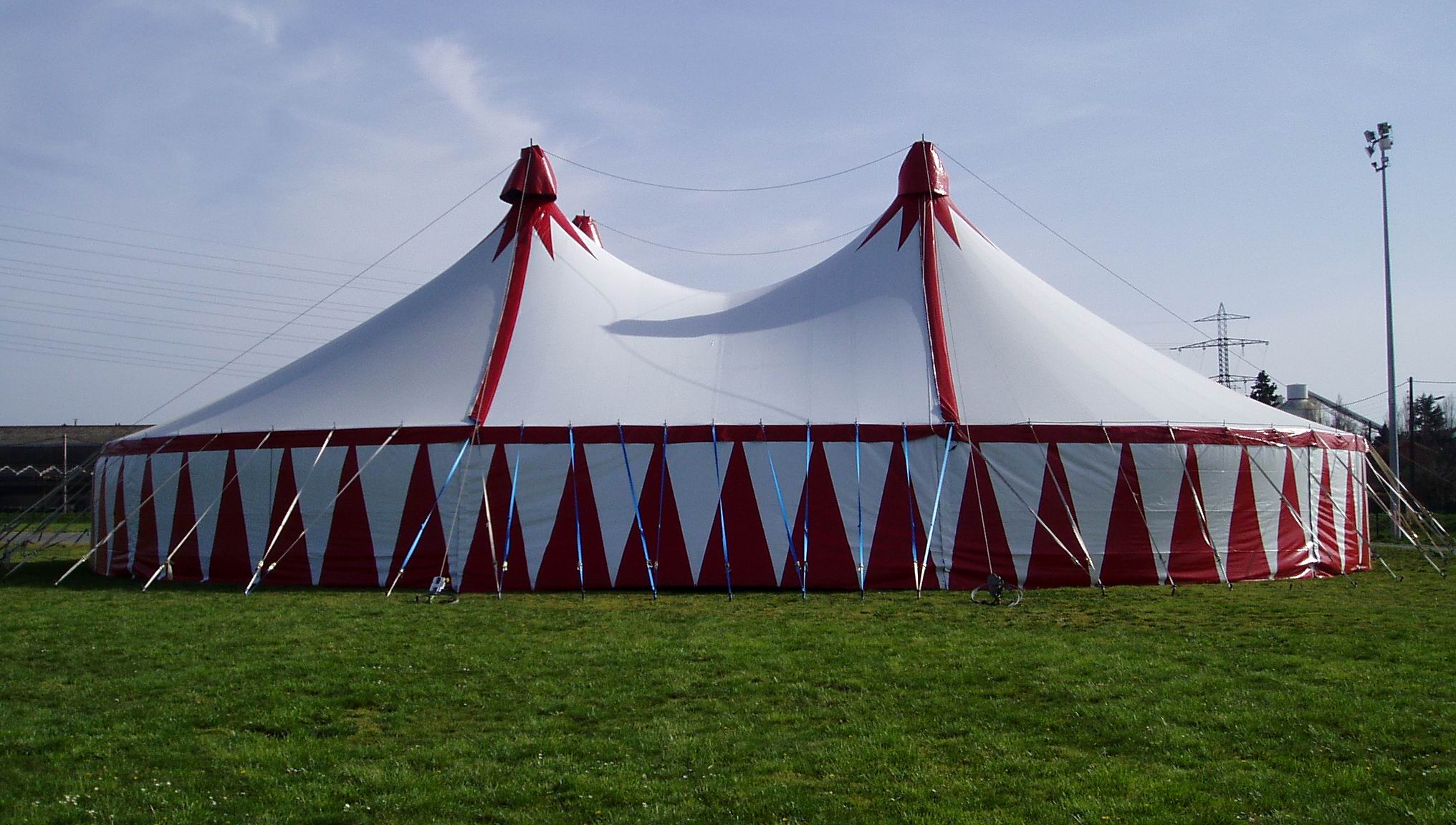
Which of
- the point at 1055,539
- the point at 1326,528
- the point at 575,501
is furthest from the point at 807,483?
the point at 1326,528

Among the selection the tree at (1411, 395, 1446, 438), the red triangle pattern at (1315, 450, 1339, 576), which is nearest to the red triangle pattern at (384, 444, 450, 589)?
the red triangle pattern at (1315, 450, 1339, 576)

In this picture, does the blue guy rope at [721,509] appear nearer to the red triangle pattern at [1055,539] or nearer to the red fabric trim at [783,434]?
the red fabric trim at [783,434]

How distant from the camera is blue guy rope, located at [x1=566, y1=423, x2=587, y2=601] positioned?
10.8 meters

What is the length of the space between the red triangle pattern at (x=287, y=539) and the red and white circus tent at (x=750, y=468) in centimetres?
3

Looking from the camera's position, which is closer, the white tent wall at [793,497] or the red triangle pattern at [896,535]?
the red triangle pattern at [896,535]

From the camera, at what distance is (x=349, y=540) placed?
36.7 ft

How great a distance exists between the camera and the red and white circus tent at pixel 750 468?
35.6 feet

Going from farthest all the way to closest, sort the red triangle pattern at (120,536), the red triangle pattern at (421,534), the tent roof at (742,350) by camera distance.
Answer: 1. the red triangle pattern at (120,536)
2. the tent roof at (742,350)
3. the red triangle pattern at (421,534)

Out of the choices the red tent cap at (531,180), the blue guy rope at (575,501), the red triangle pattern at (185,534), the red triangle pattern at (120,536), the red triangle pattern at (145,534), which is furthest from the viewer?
the red tent cap at (531,180)

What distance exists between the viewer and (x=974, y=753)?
4.72 m

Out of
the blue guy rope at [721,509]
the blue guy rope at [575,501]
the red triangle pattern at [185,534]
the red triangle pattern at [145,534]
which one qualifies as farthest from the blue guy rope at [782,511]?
the red triangle pattern at [145,534]

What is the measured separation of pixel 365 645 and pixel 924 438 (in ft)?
19.0

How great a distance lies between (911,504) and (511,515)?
3965 millimetres

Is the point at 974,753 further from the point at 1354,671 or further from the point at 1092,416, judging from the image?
the point at 1092,416
